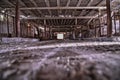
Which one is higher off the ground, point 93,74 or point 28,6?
point 28,6

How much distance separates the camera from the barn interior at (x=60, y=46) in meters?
0.42

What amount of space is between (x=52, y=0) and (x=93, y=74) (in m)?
7.57

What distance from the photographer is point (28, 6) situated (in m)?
8.64

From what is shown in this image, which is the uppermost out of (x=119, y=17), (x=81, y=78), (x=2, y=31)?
(x=119, y=17)

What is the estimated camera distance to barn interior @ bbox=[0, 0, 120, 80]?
1.37 feet


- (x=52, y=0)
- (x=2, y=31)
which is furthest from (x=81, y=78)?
(x=2, y=31)

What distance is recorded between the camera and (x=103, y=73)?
1.32ft

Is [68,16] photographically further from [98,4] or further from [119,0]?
[119,0]

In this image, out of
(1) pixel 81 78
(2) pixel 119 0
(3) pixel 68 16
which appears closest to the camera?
(1) pixel 81 78

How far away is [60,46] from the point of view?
1866 mm

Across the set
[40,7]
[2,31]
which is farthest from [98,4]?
[2,31]

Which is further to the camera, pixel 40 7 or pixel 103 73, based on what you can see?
pixel 40 7

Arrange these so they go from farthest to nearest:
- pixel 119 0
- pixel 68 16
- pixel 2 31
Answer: pixel 68 16 < pixel 2 31 < pixel 119 0

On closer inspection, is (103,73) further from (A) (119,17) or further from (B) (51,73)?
(A) (119,17)
